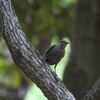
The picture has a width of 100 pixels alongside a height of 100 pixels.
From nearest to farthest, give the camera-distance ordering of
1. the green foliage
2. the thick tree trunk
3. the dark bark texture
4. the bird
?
the dark bark texture, the bird, the thick tree trunk, the green foliage

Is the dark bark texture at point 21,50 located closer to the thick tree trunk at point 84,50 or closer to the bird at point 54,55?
the bird at point 54,55

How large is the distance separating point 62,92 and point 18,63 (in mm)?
678

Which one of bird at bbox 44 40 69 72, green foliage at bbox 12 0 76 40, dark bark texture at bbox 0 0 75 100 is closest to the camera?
dark bark texture at bbox 0 0 75 100

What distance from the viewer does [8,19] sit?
5.32 metres

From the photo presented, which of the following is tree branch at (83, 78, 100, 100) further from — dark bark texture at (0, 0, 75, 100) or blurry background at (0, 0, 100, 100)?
blurry background at (0, 0, 100, 100)

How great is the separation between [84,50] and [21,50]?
14.2 feet

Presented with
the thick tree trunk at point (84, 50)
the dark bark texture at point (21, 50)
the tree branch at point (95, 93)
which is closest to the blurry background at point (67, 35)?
the thick tree trunk at point (84, 50)

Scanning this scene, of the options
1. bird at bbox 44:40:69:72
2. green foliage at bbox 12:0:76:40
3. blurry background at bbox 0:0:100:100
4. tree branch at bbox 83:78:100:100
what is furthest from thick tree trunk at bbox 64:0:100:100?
bird at bbox 44:40:69:72

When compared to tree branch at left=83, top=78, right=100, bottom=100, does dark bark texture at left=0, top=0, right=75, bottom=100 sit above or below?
above

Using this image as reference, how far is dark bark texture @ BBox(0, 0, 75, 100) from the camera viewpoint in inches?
209

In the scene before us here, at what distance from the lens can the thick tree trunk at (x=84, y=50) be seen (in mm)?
9305

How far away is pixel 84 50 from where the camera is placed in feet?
31.3

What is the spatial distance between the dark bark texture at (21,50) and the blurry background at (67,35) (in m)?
3.56

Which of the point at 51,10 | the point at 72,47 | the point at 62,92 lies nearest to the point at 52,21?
the point at 51,10
